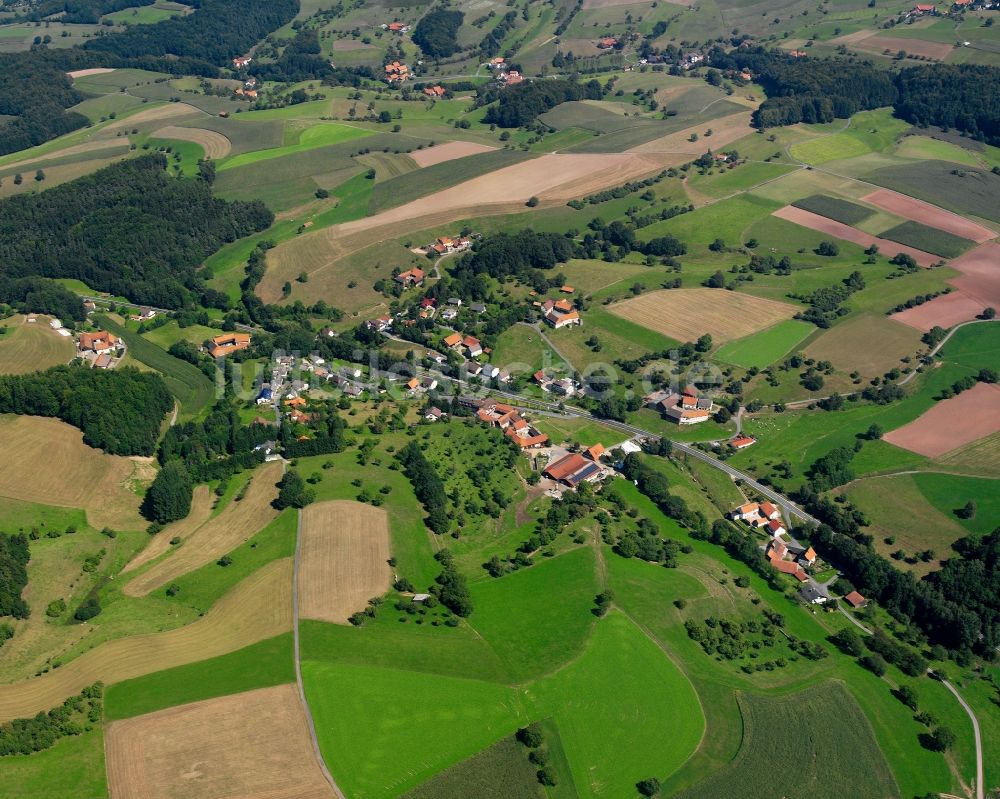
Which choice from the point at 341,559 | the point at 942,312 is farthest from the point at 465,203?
the point at 341,559

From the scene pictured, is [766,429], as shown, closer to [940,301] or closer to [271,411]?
[940,301]

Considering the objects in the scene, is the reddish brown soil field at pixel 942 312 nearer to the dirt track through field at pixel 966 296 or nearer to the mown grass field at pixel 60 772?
the dirt track through field at pixel 966 296

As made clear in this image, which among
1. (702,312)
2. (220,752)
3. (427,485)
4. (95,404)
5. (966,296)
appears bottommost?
(966,296)

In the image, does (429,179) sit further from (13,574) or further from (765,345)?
(13,574)

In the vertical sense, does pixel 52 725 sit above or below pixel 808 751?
above

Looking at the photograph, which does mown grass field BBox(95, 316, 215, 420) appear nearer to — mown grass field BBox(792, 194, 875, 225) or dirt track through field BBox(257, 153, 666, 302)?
dirt track through field BBox(257, 153, 666, 302)

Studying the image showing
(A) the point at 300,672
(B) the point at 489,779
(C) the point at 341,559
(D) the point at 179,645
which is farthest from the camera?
(C) the point at 341,559
